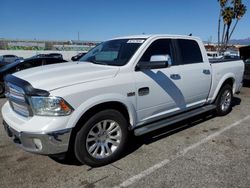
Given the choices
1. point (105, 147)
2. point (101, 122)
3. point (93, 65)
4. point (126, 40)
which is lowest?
point (105, 147)

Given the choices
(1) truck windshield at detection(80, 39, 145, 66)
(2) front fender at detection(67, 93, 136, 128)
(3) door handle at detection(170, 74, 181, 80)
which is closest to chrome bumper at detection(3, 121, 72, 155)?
(2) front fender at detection(67, 93, 136, 128)

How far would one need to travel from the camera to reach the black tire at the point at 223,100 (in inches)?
230

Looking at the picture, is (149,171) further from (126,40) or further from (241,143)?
(126,40)

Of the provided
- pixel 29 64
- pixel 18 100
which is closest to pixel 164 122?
pixel 18 100

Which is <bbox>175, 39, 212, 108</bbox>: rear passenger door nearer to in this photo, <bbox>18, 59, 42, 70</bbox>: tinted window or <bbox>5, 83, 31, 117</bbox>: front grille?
<bbox>5, 83, 31, 117</bbox>: front grille

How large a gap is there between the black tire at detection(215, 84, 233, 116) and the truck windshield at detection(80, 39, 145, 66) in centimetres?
278

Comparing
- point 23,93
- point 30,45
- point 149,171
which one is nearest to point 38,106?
point 23,93

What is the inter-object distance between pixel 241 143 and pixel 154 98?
74.0 inches

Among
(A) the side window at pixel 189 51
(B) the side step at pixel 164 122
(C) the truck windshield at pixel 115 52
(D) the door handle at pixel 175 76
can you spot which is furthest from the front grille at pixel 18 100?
(A) the side window at pixel 189 51

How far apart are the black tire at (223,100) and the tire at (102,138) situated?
310 centimetres

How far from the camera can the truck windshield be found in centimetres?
398

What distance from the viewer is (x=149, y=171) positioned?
11.2 ft

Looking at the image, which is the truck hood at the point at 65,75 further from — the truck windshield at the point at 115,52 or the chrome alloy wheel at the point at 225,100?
the chrome alloy wheel at the point at 225,100

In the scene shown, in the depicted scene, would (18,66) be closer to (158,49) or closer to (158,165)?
(158,49)
